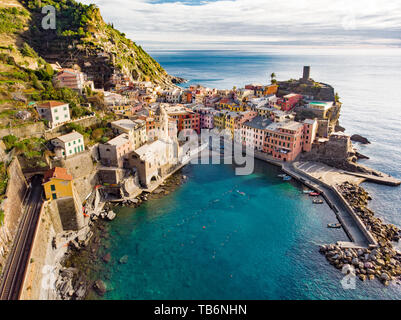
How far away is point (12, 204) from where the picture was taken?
25266 millimetres

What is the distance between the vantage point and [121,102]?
51.2 m

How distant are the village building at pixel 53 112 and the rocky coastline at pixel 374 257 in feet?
121

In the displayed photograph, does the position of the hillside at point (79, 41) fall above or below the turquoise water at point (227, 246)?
above

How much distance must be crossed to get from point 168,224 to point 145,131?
60.7 feet

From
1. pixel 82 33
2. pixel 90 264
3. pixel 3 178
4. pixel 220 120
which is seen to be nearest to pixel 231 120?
pixel 220 120

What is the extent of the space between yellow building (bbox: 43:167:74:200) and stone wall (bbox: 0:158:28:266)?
101 inches

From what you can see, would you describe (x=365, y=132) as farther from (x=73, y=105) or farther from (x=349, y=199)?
(x=73, y=105)

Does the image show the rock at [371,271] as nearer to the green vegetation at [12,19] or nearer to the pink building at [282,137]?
the pink building at [282,137]

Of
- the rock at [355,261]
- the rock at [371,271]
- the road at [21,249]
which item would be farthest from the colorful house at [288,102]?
the road at [21,249]

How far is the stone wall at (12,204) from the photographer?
73.8ft

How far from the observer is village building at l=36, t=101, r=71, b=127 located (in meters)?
36.7

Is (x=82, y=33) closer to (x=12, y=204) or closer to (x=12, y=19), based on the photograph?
(x=12, y=19)

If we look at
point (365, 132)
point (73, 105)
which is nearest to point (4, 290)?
point (73, 105)

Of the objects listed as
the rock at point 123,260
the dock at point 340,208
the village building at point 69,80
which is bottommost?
the rock at point 123,260
